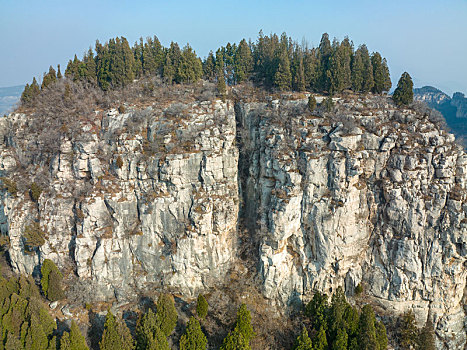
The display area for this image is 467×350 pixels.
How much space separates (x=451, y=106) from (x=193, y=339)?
4562 inches

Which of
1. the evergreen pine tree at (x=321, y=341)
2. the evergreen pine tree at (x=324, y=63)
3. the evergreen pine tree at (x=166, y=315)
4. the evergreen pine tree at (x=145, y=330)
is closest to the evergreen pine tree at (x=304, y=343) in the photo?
the evergreen pine tree at (x=321, y=341)

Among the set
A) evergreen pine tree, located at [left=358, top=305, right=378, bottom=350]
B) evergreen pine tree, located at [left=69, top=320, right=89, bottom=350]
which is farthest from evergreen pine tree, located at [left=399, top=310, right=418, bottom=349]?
evergreen pine tree, located at [left=69, top=320, right=89, bottom=350]

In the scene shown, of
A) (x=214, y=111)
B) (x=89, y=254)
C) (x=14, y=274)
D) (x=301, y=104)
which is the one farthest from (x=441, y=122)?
(x=14, y=274)

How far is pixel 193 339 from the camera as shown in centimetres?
2942

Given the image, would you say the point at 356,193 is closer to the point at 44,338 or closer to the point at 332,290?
the point at 332,290

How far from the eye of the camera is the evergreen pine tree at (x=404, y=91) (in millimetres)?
38500

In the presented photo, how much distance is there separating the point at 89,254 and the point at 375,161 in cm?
3586

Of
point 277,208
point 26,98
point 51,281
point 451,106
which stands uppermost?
point 451,106

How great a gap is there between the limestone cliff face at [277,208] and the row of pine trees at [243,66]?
6993mm

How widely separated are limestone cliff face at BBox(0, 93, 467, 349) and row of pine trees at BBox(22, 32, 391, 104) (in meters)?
6.99

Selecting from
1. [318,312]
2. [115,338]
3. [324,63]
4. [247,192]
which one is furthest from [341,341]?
[324,63]

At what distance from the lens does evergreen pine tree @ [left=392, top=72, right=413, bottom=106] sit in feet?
126

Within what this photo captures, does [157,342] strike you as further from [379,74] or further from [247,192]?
[379,74]

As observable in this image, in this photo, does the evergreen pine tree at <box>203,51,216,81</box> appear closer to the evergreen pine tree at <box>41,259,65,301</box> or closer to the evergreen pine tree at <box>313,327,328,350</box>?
the evergreen pine tree at <box>41,259,65,301</box>
